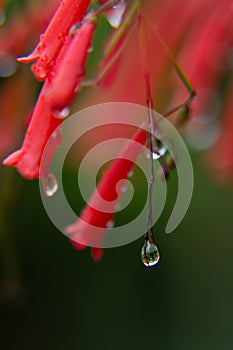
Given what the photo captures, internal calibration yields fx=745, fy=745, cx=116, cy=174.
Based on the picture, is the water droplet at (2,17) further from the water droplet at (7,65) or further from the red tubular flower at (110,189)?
the red tubular flower at (110,189)

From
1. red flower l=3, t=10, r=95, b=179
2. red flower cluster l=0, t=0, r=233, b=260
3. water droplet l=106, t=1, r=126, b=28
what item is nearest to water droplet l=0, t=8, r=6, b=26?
red flower cluster l=0, t=0, r=233, b=260

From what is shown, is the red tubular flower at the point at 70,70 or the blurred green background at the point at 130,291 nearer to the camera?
the red tubular flower at the point at 70,70

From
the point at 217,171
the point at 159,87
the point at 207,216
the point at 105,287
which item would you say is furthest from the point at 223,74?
the point at 105,287

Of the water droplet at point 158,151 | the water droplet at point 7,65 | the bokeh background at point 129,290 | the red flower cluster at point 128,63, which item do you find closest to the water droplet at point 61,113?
the red flower cluster at point 128,63

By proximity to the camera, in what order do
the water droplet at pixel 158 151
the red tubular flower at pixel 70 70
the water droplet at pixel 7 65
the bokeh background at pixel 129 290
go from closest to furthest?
the red tubular flower at pixel 70 70 < the water droplet at pixel 158 151 < the water droplet at pixel 7 65 < the bokeh background at pixel 129 290

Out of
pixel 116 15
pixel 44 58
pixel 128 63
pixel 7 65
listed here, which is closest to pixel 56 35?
pixel 44 58

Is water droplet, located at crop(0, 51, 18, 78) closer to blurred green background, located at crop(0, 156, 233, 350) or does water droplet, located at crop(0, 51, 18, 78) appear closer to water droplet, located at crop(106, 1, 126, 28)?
water droplet, located at crop(106, 1, 126, 28)
